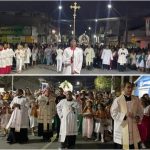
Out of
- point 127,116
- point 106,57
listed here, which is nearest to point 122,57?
point 106,57

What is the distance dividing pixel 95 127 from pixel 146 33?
7.48 feet

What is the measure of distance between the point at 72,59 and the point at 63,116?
1.22 meters

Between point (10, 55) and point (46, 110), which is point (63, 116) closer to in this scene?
point (46, 110)

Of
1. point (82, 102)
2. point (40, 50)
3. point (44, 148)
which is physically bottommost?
point (44, 148)

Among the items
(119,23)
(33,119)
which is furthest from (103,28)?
(33,119)

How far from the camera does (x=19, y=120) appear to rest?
301 inches

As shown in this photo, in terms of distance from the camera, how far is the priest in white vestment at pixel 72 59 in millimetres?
7781

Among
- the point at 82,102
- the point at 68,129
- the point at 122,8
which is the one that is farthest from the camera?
the point at 82,102

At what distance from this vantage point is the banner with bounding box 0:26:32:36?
7.26 metres

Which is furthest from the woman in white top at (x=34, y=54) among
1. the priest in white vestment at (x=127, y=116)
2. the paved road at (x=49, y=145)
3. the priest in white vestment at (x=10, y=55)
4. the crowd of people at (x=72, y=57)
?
the priest in white vestment at (x=127, y=116)

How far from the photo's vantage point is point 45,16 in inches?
310

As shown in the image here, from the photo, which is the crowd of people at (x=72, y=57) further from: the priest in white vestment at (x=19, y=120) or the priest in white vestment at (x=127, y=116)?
the priest in white vestment at (x=127, y=116)

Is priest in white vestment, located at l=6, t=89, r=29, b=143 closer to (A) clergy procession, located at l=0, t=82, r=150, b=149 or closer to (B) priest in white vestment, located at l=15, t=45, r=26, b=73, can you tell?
(A) clergy procession, located at l=0, t=82, r=150, b=149

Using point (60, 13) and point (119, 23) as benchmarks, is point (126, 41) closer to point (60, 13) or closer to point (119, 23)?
point (119, 23)
